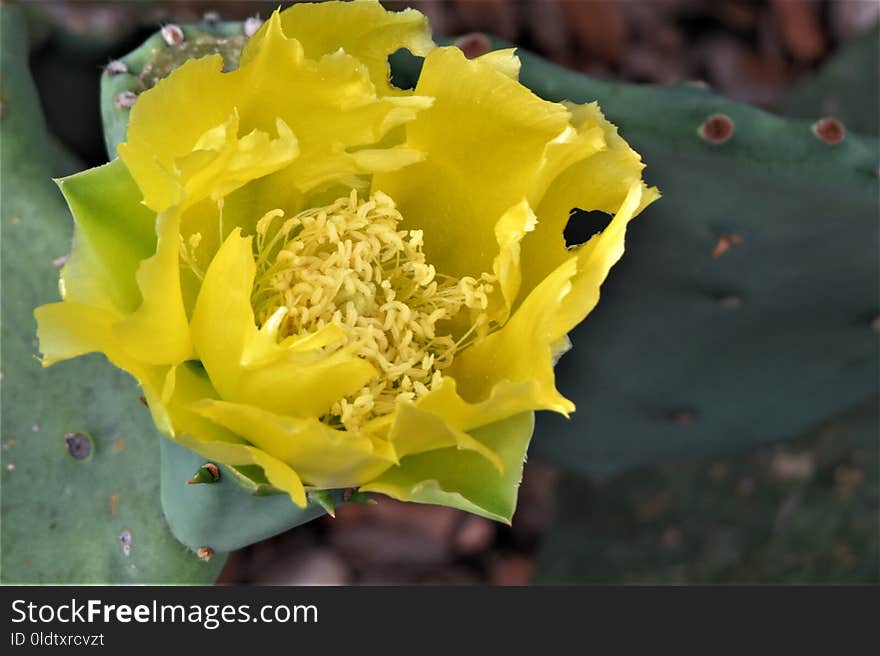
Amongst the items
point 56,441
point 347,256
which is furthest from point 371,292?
point 56,441

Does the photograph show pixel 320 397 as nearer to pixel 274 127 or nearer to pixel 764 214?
pixel 274 127

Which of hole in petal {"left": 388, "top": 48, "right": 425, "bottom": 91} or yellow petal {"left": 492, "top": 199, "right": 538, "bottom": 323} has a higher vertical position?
yellow petal {"left": 492, "top": 199, "right": 538, "bottom": 323}

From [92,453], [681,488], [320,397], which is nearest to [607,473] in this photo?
[681,488]

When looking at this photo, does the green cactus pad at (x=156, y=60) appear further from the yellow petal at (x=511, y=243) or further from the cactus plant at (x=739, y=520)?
the cactus plant at (x=739, y=520)

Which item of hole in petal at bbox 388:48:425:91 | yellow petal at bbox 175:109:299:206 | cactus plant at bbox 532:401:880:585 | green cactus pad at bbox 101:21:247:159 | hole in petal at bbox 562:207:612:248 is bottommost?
cactus plant at bbox 532:401:880:585

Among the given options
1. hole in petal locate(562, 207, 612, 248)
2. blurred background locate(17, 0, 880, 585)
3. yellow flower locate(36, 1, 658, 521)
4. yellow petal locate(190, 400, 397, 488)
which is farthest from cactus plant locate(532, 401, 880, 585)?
Answer: yellow petal locate(190, 400, 397, 488)

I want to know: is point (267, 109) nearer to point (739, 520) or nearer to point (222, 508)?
point (222, 508)

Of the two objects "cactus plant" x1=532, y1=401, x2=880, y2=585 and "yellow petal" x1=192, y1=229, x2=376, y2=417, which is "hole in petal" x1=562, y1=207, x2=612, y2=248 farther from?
"cactus plant" x1=532, y1=401, x2=880, y2=585
